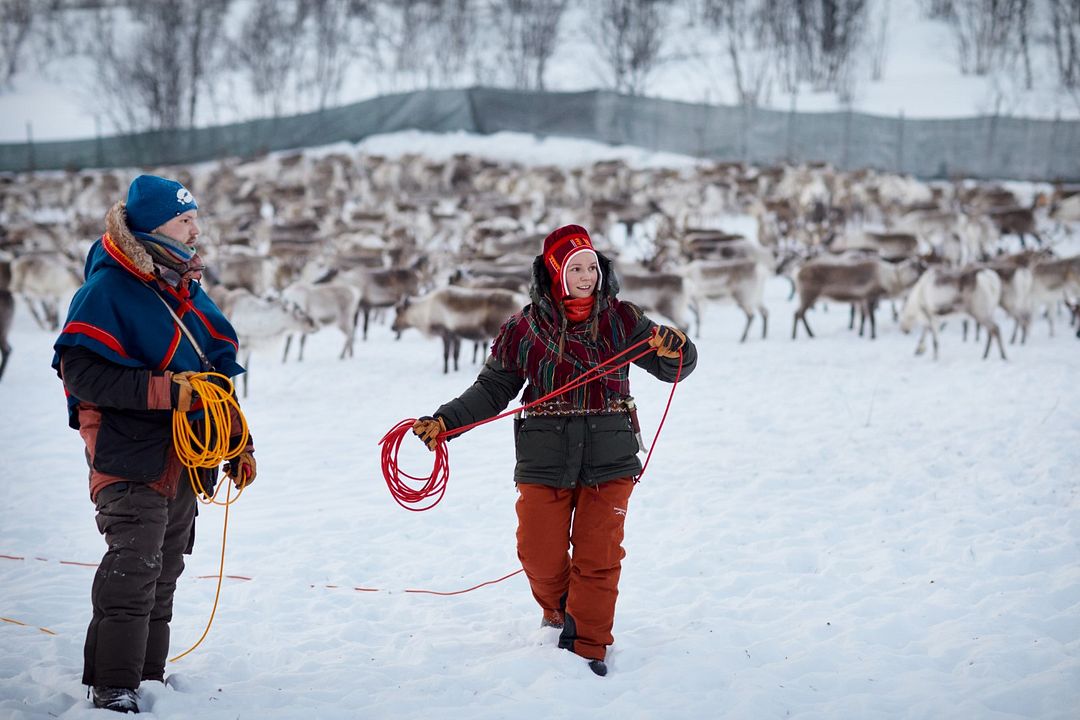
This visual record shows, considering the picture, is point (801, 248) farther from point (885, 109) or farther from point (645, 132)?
point (885, 109)

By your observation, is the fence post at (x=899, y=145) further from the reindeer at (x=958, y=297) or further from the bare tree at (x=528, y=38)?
the bare tree at (x=528, y=38)

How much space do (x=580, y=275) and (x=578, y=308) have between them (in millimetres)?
133

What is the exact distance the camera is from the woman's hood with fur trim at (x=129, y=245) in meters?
2.73

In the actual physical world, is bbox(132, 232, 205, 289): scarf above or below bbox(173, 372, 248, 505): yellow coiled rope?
above

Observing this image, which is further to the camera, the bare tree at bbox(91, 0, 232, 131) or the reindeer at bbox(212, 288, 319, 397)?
the bare tree at bbox(91, 0, 232, 131)

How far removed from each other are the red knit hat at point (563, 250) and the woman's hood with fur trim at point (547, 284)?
0.02 metres

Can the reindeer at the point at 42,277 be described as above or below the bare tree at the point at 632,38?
below

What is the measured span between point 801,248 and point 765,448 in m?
9.46

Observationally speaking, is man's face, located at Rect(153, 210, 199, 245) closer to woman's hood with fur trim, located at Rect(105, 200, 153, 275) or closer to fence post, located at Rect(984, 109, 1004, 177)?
woman's hood with fur trim, located at Rect(105, 200, 153, 275)

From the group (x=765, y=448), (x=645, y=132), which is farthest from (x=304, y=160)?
(x=765, y=448)

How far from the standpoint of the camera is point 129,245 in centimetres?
273

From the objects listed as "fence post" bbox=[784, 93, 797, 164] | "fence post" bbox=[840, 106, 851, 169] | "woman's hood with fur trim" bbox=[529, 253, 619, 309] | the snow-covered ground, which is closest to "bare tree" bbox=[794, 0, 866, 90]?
"fence post" bbox=[784, 93, 797, 164]

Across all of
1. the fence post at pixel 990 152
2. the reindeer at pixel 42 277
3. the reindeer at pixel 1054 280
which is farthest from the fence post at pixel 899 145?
the reindeer at pixel 42 277

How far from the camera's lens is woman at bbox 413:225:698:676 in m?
3.15
